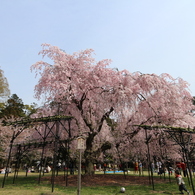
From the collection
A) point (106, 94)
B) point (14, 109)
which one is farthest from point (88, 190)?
point (14, 109)

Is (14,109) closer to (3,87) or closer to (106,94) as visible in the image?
(3,87)

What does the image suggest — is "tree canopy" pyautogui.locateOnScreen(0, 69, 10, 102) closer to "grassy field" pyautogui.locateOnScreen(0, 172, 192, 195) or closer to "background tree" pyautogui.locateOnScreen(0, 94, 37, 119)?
"background tree" pyautogui.locateOnScreen(0, 94, 37, 119)

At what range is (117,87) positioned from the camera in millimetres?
13742

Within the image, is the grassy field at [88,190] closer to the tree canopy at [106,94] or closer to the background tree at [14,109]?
the tree canopy at [106,94]

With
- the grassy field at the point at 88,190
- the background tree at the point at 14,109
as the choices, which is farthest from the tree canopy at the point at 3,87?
the grassy field at the point at 88,190

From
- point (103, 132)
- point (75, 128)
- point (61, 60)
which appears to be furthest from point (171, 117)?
point (61, 60)

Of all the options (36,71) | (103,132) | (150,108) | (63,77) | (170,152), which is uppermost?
(36,71)

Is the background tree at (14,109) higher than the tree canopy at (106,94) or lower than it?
higher

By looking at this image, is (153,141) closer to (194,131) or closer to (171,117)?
(171,117)

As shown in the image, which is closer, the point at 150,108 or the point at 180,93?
the point at 150,108

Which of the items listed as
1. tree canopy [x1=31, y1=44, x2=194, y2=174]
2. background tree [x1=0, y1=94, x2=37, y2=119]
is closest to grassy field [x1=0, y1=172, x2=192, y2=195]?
tree canopy [x1=31, y1=44, x2=194, y2=174]

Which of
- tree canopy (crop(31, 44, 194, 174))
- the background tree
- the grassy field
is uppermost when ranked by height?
the background tree

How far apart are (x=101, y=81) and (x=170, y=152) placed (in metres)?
10.8

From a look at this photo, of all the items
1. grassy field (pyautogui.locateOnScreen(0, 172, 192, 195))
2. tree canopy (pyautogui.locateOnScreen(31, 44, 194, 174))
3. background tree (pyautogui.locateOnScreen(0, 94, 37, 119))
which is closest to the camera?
grassy field (pyautogui.locateOnScreen(0, 172, 192, 195))
